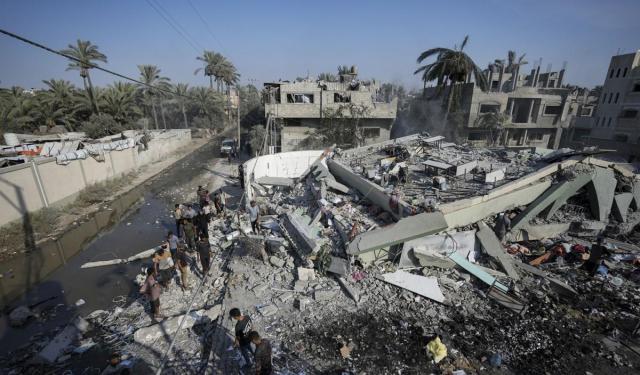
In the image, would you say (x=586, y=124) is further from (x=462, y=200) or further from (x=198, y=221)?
(x=198, y=221)

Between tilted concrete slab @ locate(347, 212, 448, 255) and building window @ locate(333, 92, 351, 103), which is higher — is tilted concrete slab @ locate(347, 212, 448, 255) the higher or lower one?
the lower one

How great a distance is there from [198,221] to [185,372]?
5.10 meters

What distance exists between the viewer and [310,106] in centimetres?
2283

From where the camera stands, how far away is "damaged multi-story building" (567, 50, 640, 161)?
74.3 ft

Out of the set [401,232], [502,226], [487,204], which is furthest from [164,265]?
[502,226]

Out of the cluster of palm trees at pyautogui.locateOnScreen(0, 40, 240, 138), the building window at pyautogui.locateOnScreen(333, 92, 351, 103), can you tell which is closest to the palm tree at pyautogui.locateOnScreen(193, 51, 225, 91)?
the cluster of palm trees at pyautogui.locateOnScreen(0, 40, 240, 138)

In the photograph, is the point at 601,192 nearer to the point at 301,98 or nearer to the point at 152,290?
the point at 152,290

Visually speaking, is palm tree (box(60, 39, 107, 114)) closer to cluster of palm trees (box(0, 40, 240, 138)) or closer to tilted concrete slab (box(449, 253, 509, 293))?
cluster of palm trees (box(0, 40, 240, 138))

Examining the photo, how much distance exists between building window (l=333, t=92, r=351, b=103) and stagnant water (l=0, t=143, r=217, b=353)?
565 inches

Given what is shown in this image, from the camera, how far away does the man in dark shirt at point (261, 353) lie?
4004 millimetres

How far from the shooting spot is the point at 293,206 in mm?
11383

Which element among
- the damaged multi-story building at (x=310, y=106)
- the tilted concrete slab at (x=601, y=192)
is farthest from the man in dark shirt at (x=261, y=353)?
the damaged multi-story building at (x=310, y=106)

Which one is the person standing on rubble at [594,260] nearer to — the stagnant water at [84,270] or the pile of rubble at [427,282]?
the pile of rubble at [427,282]

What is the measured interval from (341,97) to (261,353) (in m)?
21.5
